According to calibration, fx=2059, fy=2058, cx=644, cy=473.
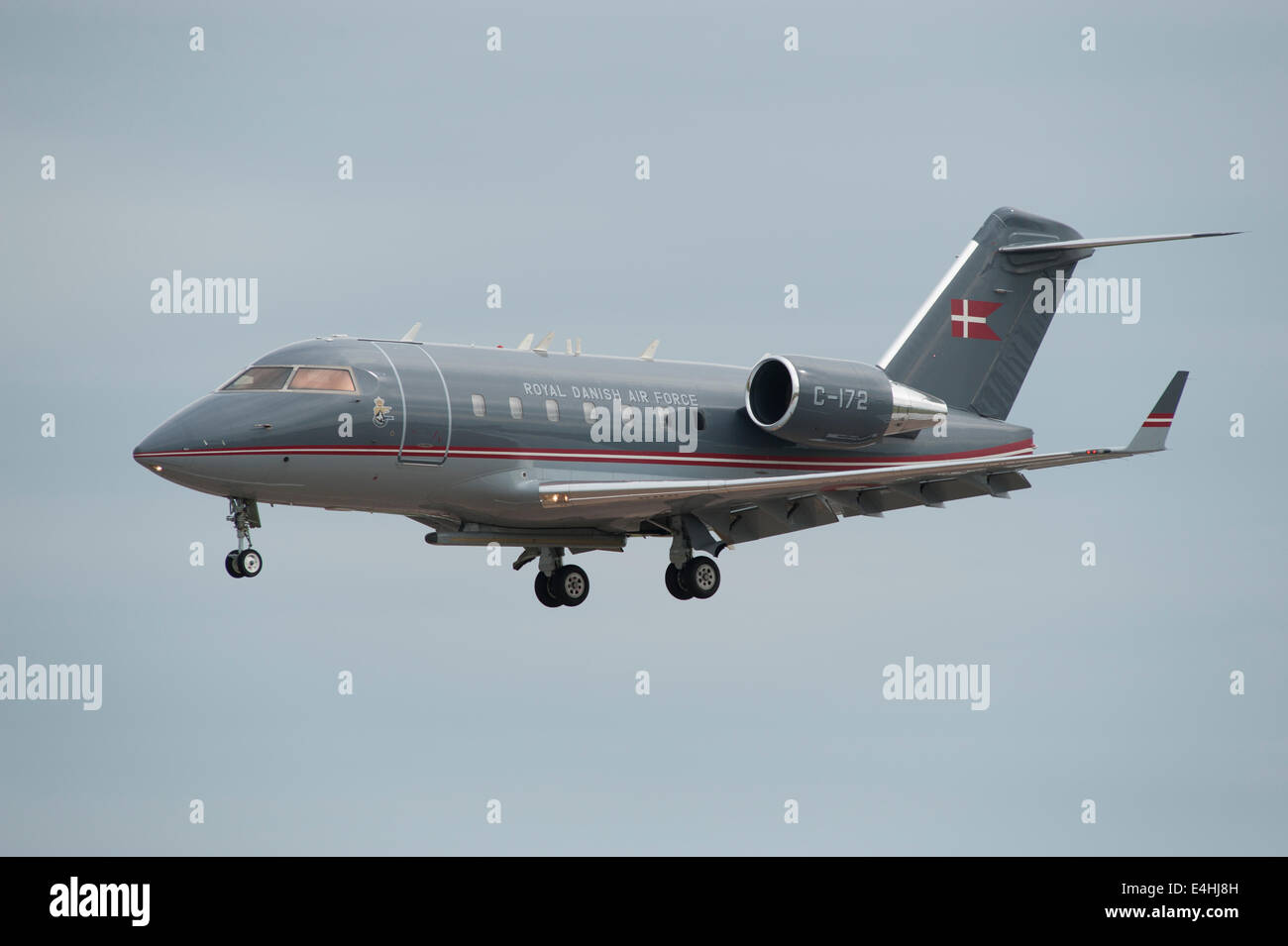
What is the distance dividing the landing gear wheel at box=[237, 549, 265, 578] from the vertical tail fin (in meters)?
15.1

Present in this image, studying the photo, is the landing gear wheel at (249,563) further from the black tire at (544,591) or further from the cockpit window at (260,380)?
the black tire at (544,591)

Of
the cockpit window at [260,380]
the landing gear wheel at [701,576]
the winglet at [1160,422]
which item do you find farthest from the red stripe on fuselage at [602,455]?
the winglet at [1160,422]

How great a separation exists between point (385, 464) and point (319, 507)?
152cm

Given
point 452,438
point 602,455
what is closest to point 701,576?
point 602,455

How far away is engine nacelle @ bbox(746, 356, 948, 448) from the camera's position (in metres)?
39.0

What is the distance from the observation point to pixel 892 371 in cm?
4291

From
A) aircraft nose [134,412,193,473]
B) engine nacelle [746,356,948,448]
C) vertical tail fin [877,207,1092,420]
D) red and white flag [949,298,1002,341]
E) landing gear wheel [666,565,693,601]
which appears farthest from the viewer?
red and white flag [949,298,1002,341]

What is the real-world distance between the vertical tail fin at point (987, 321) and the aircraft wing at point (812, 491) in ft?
12.7

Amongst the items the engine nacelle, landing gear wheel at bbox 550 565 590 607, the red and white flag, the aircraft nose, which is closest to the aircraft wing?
the engine nacelle

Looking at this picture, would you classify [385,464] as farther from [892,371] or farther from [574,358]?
[892,371]

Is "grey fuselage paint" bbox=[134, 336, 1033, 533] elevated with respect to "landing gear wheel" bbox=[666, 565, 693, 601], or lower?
elevated

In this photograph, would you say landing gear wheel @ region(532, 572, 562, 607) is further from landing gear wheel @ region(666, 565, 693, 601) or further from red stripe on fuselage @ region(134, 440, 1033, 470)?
red stripe on fuselage @ region(134, 440, 1033, 470)

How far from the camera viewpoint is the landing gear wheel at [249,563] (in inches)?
1312

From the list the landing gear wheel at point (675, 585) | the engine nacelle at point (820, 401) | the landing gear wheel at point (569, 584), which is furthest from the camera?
the landing gear wheel at point (569, 584)
